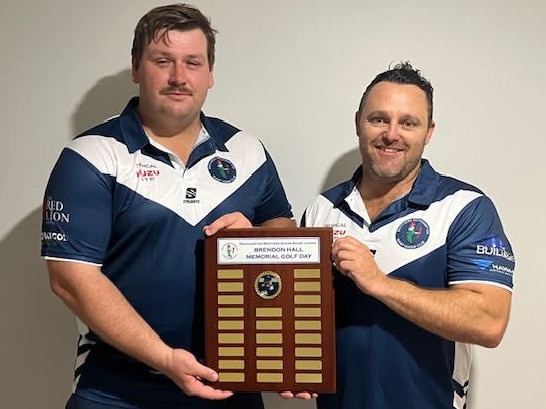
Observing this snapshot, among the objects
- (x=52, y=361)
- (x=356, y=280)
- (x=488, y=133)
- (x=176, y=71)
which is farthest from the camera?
(x=52, y=361)

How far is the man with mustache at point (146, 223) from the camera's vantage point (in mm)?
1502

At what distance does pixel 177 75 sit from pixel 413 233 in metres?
0.63

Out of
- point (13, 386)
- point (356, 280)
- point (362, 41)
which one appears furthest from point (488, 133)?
point (13, 386)

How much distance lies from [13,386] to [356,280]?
3.87ft

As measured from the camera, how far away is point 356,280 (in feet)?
4.74

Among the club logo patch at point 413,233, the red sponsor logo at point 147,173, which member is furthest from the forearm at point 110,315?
the club logo patch at point 413,233

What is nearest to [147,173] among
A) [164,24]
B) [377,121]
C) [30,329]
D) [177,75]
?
[177,75]

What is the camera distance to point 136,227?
1552mm

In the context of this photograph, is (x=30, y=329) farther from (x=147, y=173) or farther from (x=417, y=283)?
(x=417, y=283)

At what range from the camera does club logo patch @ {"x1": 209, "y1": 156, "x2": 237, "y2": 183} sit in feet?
5.36

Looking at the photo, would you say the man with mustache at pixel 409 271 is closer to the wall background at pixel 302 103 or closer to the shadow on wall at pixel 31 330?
the wall background at pixel 302 103

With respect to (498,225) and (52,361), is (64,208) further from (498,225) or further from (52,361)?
(498,225)

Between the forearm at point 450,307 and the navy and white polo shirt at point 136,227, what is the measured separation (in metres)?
0.40

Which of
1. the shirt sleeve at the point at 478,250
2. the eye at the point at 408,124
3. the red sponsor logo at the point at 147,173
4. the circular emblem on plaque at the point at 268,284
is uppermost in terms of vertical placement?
the eye at the point at 408,124
